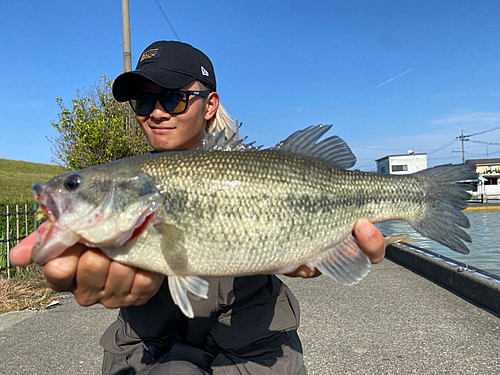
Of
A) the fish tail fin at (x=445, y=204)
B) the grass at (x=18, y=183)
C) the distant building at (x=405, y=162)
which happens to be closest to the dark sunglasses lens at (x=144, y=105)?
the fish tail fin at (x=445, y=204)

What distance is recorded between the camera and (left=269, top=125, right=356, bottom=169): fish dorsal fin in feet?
8.64

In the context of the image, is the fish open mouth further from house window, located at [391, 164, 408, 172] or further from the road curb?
house window, located at [391, 164, 408, 172]

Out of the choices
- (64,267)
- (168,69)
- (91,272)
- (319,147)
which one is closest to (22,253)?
(64,267)

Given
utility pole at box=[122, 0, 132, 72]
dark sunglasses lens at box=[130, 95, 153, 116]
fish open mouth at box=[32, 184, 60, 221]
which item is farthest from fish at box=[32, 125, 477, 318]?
utility pole at box=[122, 0, 132, 72]

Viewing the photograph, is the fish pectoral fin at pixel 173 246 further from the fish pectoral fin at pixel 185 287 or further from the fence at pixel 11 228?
the fence at pixel 11 228

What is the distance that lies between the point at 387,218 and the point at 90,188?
6.42 feet

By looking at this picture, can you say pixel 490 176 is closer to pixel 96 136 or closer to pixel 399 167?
pixel 399 167

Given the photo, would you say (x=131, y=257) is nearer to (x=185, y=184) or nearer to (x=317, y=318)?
(x=185, y=184)

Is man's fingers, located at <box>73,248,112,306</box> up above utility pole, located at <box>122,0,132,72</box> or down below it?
below

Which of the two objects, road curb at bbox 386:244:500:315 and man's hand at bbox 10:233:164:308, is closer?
man's hand at bbox 10:233:164:308

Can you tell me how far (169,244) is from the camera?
2.08 meters

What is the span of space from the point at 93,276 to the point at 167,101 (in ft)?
5.27

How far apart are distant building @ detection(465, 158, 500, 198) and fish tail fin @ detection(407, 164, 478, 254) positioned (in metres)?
49.0

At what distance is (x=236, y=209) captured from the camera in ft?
7.26
